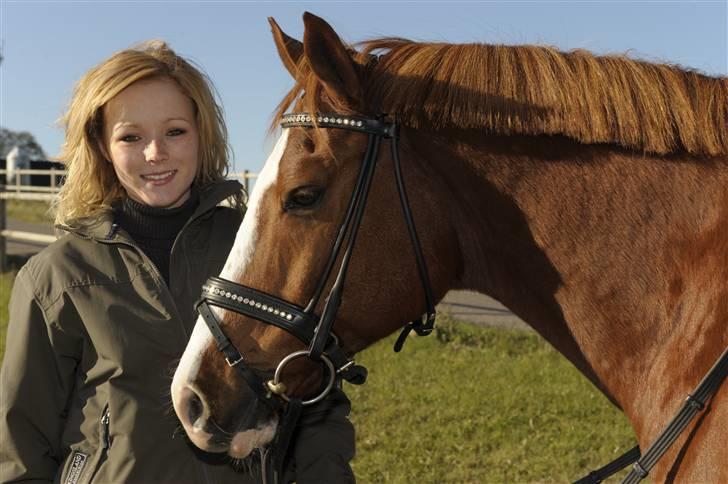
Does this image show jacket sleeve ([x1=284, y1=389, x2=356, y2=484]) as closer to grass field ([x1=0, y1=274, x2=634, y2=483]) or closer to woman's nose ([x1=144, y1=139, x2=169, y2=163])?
woman's nose ([x1=144, y1=139, x2=169, y2=163])

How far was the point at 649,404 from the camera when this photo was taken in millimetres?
2121

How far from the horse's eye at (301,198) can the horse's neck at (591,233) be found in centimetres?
42

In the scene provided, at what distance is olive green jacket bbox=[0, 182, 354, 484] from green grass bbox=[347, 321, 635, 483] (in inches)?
→ 121

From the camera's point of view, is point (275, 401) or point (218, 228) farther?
point (218, 228)

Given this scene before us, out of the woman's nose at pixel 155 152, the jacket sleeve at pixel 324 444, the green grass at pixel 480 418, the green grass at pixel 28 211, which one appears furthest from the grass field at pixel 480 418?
the green grass at pixel 28 211

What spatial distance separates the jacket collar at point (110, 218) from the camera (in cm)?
232

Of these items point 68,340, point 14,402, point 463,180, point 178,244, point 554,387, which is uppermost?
point 463,180

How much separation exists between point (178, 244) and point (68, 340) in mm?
476

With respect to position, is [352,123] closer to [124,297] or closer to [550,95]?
[550,95]

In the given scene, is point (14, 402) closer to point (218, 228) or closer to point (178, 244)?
point (178, 244)

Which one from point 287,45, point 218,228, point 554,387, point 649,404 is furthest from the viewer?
point 554,387

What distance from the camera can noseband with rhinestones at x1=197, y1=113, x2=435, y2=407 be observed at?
212cm

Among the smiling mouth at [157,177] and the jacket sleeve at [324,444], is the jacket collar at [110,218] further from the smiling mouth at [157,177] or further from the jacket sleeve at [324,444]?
the jacket sleeve at [324,444]

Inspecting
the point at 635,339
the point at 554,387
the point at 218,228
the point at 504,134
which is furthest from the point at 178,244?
the point at 554,387
